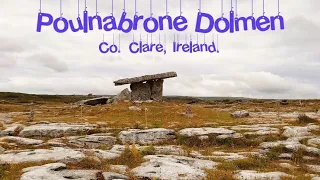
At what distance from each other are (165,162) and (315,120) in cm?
2145

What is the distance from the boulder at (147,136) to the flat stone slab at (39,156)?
28.9 ft

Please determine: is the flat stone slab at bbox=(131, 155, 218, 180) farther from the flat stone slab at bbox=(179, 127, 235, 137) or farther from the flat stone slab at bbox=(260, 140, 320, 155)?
the flat stone slab at bbox=(179, 127, 235, 137)

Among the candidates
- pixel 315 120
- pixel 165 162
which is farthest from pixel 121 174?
pixel 315 120

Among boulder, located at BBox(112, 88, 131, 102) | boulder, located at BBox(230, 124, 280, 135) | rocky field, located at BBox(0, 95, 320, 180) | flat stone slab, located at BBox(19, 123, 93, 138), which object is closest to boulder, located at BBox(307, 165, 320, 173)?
rocky field, located at BBox(0, 95, 320, 180)

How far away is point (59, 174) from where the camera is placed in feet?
47.4

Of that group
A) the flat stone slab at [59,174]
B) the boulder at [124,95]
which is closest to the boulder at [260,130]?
the flat stone slab at [59,174]

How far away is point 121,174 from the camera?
15.0 meters

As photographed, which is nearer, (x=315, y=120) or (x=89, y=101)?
(x=315, y=120)

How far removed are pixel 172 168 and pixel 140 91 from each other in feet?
131

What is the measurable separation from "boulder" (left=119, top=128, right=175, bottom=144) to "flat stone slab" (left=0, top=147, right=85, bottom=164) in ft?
28.9

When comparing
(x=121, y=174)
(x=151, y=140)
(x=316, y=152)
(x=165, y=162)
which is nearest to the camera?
(x=121, y=174)

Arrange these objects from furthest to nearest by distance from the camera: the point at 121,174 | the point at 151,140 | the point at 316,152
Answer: the point at 151,140 → the point at 316,152 → the point at 121,174

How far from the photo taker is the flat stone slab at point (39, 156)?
1694cm

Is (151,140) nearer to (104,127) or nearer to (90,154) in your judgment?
(104,127)
